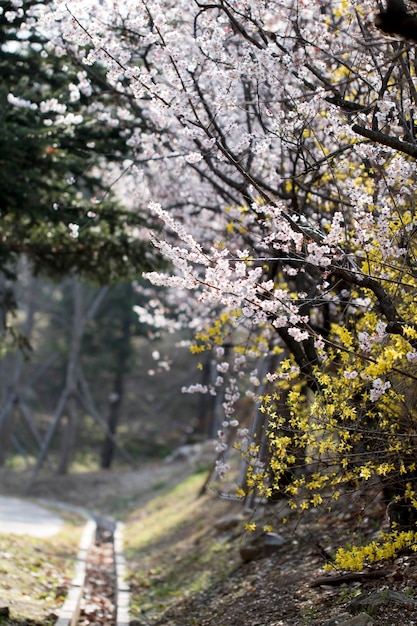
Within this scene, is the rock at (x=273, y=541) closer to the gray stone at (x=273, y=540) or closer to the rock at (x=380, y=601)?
the gray stone at (x=273, y=540)

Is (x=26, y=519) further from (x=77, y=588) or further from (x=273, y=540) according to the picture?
(x=273, y=540)

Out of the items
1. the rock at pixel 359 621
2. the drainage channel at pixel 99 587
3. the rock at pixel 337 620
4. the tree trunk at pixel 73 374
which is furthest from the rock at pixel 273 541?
the tree trunk at pixel 73 374

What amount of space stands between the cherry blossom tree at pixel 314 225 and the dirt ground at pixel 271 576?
400 millimetres

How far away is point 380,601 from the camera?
5.54 m

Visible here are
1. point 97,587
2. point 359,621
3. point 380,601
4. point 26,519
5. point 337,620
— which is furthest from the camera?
point 26,519

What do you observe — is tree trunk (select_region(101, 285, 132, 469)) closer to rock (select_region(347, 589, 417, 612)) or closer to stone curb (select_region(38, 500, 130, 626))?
stone curb (select_region(38, 500, 130, 626))

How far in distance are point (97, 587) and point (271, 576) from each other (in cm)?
296

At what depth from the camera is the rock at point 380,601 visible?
5.49 meters

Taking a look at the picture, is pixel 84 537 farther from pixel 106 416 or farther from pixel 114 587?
pixel 106 416

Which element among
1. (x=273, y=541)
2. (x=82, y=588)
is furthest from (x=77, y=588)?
(x=273, y=541)

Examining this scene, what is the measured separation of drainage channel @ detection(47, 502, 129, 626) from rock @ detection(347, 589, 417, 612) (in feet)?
8.96

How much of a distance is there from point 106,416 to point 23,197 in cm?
2968

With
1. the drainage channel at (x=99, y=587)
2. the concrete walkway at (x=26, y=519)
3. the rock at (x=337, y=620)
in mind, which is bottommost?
the drainage channel at (x=99, y=587)

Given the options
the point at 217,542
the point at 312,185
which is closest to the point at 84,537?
the point at 217,542
